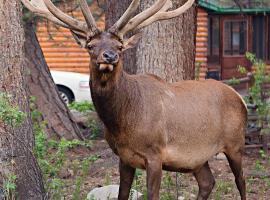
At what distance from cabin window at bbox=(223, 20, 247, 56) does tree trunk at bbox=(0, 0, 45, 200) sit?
24158 millimetres

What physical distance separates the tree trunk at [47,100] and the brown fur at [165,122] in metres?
4.54

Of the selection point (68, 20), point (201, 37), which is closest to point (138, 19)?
point (68, 20)

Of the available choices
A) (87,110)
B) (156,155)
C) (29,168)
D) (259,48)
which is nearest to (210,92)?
(156,155)

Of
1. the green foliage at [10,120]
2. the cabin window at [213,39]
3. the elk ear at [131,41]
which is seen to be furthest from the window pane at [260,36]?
the green foliage at [10,120]

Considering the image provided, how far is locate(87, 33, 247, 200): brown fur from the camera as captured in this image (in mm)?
7551

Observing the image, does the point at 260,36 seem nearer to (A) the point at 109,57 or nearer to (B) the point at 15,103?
(B) the point at 15,103

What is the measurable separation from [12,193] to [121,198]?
1158mm

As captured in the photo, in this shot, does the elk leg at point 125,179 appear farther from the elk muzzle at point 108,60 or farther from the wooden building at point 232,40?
the wooden building at point 232,40

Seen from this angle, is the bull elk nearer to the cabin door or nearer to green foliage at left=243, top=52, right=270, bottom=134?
green foliage at left=243, top=52, right=270, bottom=134

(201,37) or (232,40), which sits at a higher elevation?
(201,37)

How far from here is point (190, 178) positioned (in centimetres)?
1093

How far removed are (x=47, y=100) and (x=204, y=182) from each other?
497cm

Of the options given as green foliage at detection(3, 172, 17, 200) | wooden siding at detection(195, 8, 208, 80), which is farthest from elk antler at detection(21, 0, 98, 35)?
wooden siding at detection(195, 8, 208, 80)

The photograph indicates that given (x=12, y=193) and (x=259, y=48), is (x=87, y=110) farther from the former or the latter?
(x=259, y=48)
